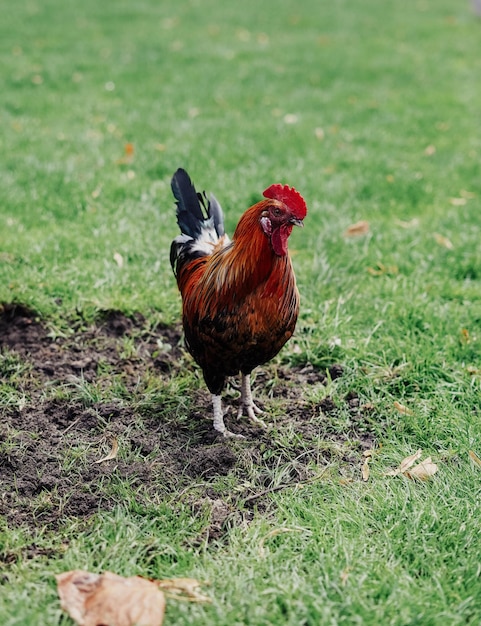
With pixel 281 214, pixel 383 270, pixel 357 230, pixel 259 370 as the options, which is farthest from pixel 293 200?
pixel 357 230

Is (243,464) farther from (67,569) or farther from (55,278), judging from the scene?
(55,278)

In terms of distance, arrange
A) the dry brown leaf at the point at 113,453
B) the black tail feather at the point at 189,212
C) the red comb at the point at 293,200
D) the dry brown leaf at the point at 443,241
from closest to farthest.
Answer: the red comb at the point at 293,200
the dry brown leaf at the point at 113,453
the black tail feather at the point at 189,212
the dry brown leaf at the point at 443,241

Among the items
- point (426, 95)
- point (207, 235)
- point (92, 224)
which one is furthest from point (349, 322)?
point (426, 95)

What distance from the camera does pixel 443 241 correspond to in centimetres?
486

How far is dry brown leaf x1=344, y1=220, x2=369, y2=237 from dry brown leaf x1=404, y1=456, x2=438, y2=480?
2.33 metres

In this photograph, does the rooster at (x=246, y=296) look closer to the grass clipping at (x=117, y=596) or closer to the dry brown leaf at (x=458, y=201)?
the grass clipping at (x=117, y=596)

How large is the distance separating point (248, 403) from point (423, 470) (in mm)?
886

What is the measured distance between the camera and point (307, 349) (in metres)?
3.79

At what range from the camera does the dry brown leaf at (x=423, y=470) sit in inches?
114

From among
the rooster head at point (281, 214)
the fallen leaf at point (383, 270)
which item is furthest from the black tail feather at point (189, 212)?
the fallen leaf at point (383, 270)

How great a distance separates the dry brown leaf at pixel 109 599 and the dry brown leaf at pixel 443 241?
3.29 metres

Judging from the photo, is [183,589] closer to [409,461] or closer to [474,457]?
[409,461]

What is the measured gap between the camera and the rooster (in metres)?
2.81

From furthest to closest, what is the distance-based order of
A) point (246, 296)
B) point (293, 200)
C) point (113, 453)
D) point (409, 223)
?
point (409, 223)
point (113, 453)
point (246, 296)
point (293, 200)
